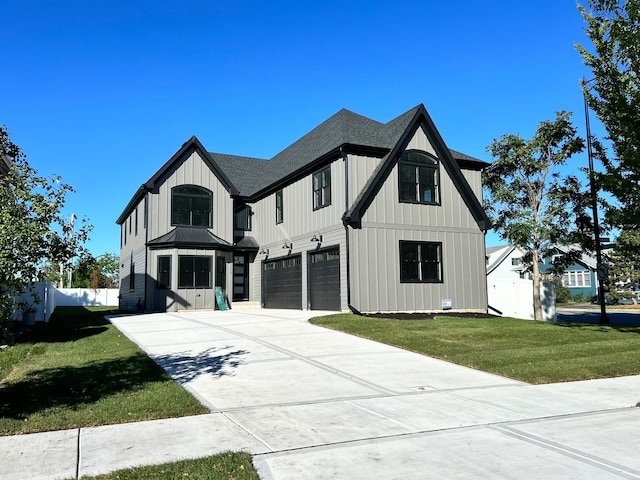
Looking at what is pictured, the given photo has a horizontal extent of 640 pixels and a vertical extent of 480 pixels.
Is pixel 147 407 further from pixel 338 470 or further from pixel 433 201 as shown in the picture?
pixel 433 201

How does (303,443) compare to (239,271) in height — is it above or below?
below

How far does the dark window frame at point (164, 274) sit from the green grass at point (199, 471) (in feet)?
68.6

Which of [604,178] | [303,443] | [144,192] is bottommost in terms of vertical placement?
[303,443]

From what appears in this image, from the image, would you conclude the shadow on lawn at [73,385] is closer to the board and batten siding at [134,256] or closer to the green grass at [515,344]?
the green grass at [515,344]

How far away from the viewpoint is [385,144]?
66.4 ft

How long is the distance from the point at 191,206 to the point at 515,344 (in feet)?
60.1

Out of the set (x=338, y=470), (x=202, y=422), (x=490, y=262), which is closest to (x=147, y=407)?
(x=202, y=422)

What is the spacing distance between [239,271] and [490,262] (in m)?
39.4

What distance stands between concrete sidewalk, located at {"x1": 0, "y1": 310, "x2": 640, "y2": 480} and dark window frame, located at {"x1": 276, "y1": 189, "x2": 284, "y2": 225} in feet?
48.2

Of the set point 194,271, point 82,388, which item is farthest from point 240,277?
point 82,388

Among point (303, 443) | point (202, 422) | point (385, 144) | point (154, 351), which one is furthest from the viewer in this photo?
point (385, 144)

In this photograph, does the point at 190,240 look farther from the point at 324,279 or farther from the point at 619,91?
the point at 619,91

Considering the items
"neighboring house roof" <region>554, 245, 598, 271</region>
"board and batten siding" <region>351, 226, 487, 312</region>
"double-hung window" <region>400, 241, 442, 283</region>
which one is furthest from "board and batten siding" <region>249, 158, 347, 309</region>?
"neighboring house roof" <region>554, 245, 598, 271</region>

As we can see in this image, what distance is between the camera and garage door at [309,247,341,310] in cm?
1980
